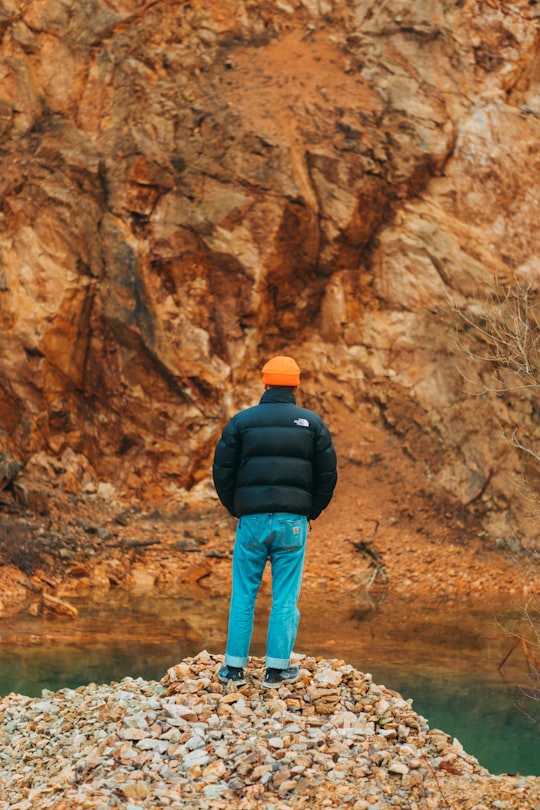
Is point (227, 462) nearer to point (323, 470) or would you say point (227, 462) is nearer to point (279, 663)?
point (323, 470)

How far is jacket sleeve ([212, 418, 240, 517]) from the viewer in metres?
6.09

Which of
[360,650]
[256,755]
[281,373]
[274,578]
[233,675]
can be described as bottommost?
[360,650]

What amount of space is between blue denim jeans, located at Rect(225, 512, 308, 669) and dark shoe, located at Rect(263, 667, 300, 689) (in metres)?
0.06

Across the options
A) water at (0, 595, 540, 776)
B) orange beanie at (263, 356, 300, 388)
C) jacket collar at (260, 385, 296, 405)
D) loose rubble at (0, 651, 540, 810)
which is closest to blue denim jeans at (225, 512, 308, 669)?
loose rubble at (0, 651, 540, 810)

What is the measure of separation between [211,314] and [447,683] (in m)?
6.95

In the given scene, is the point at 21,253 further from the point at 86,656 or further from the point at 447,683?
the point at 447,683

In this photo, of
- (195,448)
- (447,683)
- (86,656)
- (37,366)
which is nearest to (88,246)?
(37,366)

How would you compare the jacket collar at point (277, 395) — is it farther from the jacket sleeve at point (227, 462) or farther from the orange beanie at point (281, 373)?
the jacket sleeve at point (227, 462)

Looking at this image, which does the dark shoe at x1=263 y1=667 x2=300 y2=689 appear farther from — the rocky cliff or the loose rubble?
the rocky cliff

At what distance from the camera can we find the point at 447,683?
9742 mm

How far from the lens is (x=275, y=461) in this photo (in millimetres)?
6035

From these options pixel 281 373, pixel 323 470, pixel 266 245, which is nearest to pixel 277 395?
pixel 281 373

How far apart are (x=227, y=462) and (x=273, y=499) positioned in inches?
14.7

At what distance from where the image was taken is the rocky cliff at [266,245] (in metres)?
14.6
